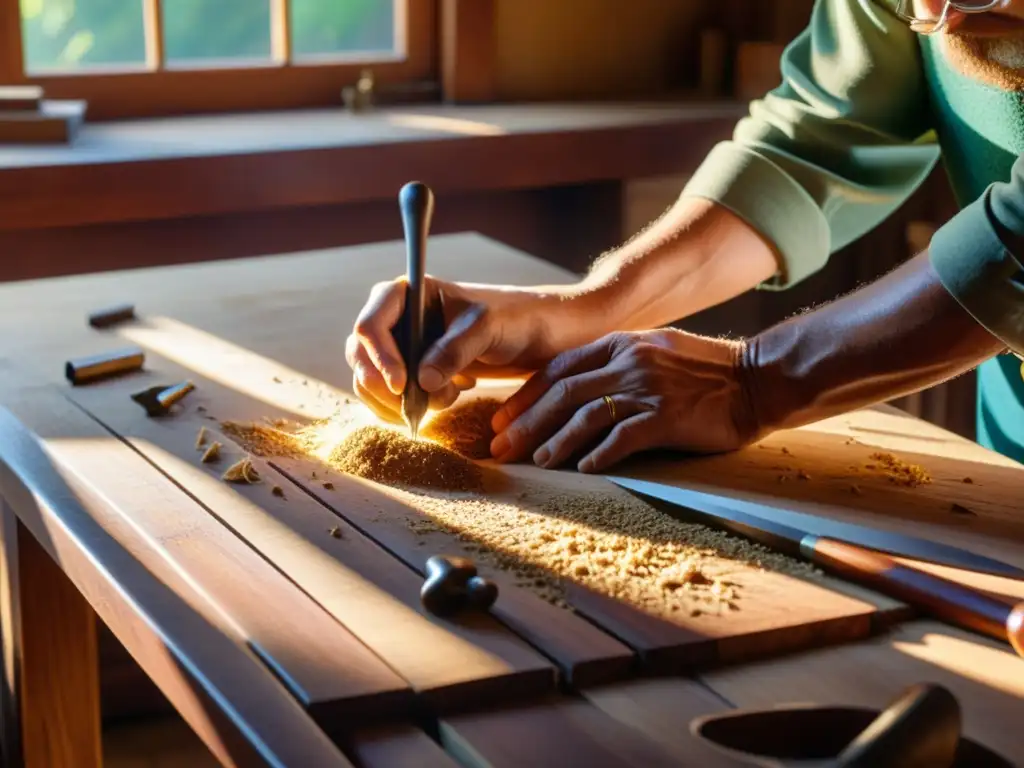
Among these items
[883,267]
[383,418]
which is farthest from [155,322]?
[883,267]

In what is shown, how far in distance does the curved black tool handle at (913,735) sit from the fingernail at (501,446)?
1.91ft

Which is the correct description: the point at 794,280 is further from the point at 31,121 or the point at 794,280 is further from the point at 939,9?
the point at 31,121

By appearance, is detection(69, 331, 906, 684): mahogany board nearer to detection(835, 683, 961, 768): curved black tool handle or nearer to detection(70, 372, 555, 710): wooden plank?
detection(70, 372, 555, 710): wooden plank

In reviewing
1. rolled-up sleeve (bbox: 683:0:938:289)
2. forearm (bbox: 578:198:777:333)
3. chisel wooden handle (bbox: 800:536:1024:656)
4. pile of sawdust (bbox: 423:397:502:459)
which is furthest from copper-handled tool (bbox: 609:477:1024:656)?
rolled-up sleeve (bbox: 683:0:938:289)

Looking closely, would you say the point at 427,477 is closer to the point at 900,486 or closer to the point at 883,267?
the point at 900,486

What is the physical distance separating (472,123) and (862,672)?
209 centimetres

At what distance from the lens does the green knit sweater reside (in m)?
1.59

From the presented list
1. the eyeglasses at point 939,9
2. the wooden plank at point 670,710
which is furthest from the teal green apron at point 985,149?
the wooden plank at point 670,710

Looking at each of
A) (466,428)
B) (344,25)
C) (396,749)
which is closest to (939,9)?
(466,428)

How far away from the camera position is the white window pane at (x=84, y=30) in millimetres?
3308

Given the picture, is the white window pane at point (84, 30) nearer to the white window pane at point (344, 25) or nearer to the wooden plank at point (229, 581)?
the white window pane at point (344, 25)

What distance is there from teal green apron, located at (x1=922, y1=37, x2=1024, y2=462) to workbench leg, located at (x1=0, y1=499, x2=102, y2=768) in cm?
110

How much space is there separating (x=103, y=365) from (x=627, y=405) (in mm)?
597

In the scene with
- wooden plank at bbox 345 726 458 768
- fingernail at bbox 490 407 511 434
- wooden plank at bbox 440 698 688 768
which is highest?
fingernail at bbox 490 407 511 434
